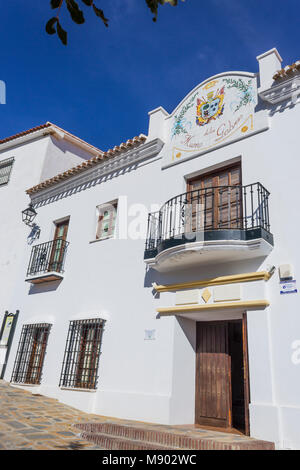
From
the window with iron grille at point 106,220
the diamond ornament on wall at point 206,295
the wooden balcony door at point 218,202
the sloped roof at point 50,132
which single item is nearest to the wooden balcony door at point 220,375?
the diamond ornament on wall at point 206,295

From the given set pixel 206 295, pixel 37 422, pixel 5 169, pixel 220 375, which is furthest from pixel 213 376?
pixel 5 169

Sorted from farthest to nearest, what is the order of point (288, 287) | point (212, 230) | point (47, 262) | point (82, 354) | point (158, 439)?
point (47, 262)
point (82, 354)
point (212, 230)
point (288, 287)
point (158, 439)

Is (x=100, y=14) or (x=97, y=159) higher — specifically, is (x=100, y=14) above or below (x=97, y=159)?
below

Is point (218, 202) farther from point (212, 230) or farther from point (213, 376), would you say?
point (213, 376)

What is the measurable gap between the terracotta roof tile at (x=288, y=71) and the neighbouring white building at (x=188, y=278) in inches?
1.1

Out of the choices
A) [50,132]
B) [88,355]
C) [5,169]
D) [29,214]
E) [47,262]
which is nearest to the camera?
[88,355]

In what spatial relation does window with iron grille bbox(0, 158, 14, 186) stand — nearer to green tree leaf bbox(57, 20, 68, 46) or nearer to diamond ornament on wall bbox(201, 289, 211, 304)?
diamond ornament on wall bbox(201, 289, 211, 304)

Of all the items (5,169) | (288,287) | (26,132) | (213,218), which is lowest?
(288,287)

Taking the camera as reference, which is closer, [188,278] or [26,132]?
[188,278]

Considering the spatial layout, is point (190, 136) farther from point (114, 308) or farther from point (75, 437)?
point (75, 437)

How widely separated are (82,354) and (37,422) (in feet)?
8.30

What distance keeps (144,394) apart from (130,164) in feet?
18.7

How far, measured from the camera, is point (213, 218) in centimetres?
748

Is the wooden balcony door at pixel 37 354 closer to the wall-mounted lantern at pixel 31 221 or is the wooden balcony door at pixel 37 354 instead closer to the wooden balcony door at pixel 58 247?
the wooden balcony door at pixel 58 247
